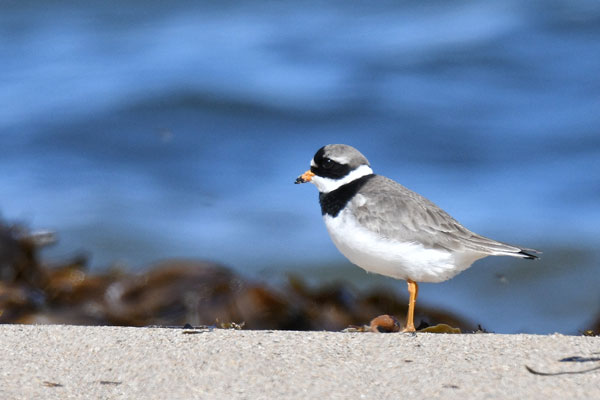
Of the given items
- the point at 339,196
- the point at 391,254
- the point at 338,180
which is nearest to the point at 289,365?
the point at 391,254

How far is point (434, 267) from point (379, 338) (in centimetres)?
74

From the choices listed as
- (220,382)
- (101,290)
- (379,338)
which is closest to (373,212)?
(379,338)

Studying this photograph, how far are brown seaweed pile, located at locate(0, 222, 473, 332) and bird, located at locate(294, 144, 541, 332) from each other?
1.85 feet

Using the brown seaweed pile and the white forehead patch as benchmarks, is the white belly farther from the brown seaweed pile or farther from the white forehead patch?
the brown seaweed pile

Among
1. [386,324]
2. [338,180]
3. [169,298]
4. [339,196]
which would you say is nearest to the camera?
[386,324]

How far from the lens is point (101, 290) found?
482cm

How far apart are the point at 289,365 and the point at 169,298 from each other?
194 cm

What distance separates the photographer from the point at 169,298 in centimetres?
483

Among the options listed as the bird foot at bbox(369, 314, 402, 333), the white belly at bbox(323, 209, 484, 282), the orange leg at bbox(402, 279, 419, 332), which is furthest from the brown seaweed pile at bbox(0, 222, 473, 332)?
the bird foot at bbox(369, 314, 402, 333)

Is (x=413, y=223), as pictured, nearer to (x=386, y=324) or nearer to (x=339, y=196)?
(x=339, y=196)

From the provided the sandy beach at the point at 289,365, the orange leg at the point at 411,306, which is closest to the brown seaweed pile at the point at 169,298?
the orange leg at the point at 411,306

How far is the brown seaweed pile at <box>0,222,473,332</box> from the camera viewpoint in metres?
4.55

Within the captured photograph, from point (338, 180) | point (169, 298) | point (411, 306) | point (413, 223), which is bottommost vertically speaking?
point (169, 298)

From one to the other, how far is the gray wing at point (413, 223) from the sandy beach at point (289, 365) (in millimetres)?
643
